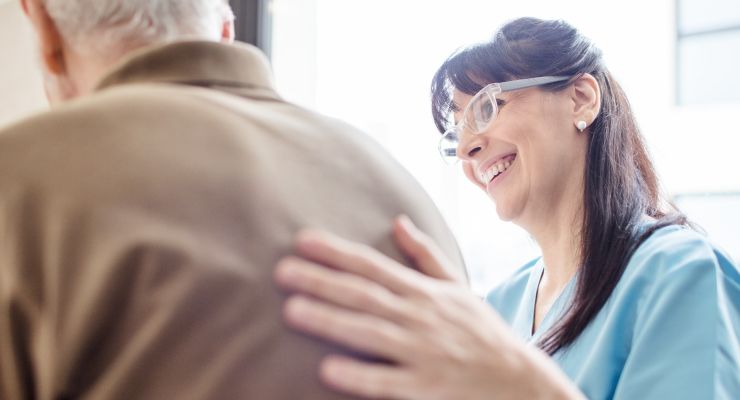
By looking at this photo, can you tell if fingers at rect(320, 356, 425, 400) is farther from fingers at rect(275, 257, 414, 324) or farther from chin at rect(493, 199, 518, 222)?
chin at rect(493, 199, 518, 222)

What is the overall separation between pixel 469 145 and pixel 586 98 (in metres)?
0.26

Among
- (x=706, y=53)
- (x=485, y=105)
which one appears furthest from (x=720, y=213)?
(x=485, y=105)

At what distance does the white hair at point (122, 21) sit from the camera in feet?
2.00

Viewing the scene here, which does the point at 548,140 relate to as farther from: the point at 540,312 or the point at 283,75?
the point at 283,75

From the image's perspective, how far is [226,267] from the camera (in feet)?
1.53

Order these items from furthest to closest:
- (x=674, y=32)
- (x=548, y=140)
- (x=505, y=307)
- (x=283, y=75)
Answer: (x=674, y=32)
(x=283, y=75)
(x=505, y=307)
(x=548, y=140)

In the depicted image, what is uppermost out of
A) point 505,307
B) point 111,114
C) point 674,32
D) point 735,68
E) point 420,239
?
point 111,114

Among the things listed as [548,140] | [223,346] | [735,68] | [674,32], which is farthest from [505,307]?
[735,68]

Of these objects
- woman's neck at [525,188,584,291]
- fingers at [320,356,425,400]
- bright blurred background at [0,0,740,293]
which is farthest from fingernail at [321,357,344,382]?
bright blurred background at [0,0,740,293]

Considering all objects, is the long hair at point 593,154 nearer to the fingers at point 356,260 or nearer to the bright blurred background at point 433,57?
the bright blurred background at point 433,57

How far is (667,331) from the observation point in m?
0.93

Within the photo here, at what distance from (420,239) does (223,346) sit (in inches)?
7.8

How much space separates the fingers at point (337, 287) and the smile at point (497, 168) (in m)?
0.93

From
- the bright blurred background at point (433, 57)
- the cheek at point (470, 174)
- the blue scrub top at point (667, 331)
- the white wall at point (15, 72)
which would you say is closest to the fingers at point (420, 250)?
the blue scrub top at point (667, 331)
